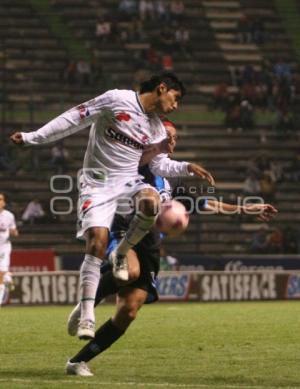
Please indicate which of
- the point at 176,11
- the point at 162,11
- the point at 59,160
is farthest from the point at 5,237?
the point at 176,11

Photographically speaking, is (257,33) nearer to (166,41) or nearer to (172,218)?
(166,41)

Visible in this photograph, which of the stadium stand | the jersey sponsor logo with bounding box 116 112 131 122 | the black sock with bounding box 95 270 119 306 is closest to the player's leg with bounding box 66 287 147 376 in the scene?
the black sock with bounding box 95 270 119 306

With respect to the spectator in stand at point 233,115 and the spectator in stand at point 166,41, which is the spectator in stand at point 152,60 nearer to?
the spectator in stand at point 166,41

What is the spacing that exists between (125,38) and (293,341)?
24.3m

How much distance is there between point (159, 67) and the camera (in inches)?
1425

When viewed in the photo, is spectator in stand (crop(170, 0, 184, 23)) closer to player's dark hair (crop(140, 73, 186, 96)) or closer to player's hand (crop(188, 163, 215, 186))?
player's hand (crop(188, 163, 215, 186))

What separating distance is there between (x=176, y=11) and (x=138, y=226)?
2950cm

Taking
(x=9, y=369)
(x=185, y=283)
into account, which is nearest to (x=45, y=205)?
(x=185, y=283)

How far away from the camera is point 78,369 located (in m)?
10.2

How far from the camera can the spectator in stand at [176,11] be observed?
38562mm

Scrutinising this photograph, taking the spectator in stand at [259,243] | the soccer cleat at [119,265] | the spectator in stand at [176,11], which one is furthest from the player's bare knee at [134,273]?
the spectator in stand at [176,11]

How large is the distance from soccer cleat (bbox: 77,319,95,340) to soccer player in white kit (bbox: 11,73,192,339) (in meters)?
0.04

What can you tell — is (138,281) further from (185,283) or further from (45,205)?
(45,205)

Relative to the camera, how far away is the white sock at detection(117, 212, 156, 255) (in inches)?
386
